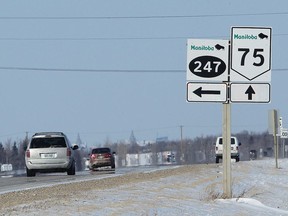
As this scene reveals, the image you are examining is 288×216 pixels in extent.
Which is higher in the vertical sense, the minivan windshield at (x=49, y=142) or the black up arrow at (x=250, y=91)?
the black up arrow at (x=250, y=91)

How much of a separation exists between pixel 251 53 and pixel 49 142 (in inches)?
706

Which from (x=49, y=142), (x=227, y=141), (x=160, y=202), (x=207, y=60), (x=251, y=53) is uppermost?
(x=251, y=53)

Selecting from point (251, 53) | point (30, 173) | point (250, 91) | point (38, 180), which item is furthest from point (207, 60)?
point (30, 173)

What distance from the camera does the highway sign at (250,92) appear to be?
54.6 ft

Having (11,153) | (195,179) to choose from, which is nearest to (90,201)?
(195,179)

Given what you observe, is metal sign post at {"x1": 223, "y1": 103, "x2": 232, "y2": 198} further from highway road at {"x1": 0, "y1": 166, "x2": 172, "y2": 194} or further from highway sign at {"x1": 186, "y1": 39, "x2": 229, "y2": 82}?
highway road at {"x1": 0, "y1": 166, "x2": 172, "y2": 194}

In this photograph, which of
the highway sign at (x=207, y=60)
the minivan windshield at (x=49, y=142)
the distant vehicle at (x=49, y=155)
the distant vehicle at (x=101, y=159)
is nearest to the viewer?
the highway sign at (x=207, y=60)

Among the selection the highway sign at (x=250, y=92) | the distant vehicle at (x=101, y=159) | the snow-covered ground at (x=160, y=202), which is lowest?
the snow-covered ground at (x=160, y=202)

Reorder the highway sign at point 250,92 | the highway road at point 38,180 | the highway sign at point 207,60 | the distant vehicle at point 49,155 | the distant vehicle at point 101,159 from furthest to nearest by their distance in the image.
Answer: the distant vehicle at point 101,159, the distant vehicle at point 49,155, the highway road at point 38,180, the highway sign at point 250,92, the highway sign at point 207,60

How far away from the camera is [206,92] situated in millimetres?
16719

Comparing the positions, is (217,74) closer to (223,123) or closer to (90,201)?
(223,123)

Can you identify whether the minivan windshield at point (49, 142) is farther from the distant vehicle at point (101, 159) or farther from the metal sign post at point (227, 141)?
the metal sign post at point (227, 141)

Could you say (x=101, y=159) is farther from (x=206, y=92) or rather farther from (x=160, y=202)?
(x=160, y=202)

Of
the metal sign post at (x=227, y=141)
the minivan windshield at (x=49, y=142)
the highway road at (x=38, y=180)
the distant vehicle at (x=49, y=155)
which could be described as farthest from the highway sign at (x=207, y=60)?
the minivan windshield at (x=49, y=142)
